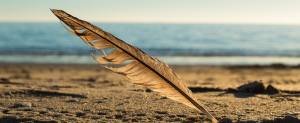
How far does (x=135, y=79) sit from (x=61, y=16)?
2.68 feet

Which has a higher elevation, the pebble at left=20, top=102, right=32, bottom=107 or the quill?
the quill

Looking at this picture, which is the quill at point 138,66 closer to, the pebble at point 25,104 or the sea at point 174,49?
the sea at point 174,49

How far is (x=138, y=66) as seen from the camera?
1896mm

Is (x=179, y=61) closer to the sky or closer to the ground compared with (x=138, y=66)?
closer to the sky

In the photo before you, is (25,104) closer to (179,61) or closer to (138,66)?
(138,66)

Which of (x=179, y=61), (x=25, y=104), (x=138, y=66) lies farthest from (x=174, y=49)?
(x=138, y=66)

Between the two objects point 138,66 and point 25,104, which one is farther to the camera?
point 25,104

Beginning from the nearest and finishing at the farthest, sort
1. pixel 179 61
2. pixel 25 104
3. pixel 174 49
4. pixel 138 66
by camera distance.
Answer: pixel 138 66 < pixel 25 104 < pixel 179 61 < pixel 174 49

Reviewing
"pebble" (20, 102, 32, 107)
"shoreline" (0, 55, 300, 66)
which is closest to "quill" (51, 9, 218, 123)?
"pebble" (20, 102, 32, 107)

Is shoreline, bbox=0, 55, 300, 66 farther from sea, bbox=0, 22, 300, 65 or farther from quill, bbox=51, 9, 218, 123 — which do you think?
quill, bbox=51, 9, 218, 123

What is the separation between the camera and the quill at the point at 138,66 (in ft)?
5.75

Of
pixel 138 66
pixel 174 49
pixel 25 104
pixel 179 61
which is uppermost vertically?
pixel 174 49

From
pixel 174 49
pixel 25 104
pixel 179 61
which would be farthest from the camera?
pixel 174 49

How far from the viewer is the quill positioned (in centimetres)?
175
